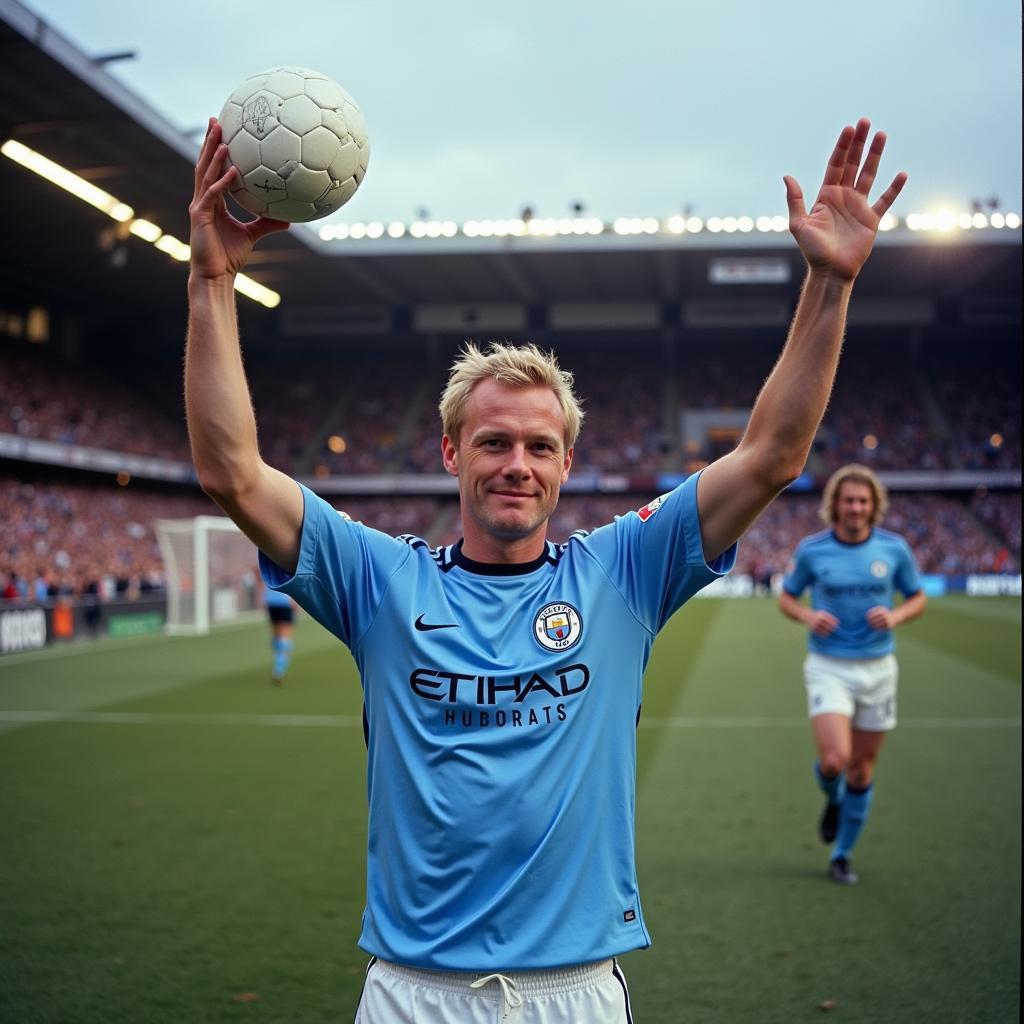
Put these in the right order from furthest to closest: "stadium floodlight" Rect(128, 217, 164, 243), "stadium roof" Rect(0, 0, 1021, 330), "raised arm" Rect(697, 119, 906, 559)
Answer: "stadium floodlight" Rect(128, 217, 164, 243) < "stadium roof" Rect(0, 0, 1021, 330) < "raised arm" Rect(697, 119, 906, 559)

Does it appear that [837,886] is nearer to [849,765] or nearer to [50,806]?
[849,765]

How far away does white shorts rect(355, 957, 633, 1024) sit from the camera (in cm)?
213

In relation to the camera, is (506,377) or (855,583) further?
(855,583)

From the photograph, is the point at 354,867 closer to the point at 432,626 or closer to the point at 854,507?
the point at 854,507

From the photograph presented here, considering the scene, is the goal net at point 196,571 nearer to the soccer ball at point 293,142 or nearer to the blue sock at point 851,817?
the blue sock at point 851,817

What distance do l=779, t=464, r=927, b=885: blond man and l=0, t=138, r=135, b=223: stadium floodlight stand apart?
22.8m

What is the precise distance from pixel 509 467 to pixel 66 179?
87.9ft

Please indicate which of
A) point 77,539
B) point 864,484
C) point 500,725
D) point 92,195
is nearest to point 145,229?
point 92,195

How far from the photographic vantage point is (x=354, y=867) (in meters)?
6.71

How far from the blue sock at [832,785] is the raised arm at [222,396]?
4.85 metres

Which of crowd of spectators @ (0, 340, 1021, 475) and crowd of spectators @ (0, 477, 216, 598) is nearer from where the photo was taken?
crowd of spectators @ (0, 477, 216, 598)

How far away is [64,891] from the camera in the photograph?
6.19 meters

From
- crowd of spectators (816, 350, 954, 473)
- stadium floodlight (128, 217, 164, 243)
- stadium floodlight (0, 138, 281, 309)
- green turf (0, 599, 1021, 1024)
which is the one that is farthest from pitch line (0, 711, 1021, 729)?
crowd of spectators (816, 350, 954, 473)

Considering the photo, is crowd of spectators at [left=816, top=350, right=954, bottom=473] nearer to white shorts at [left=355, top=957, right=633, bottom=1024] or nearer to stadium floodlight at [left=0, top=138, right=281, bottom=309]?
stadium floodlight at [left=0, top=138, right=281, bottom=309]
